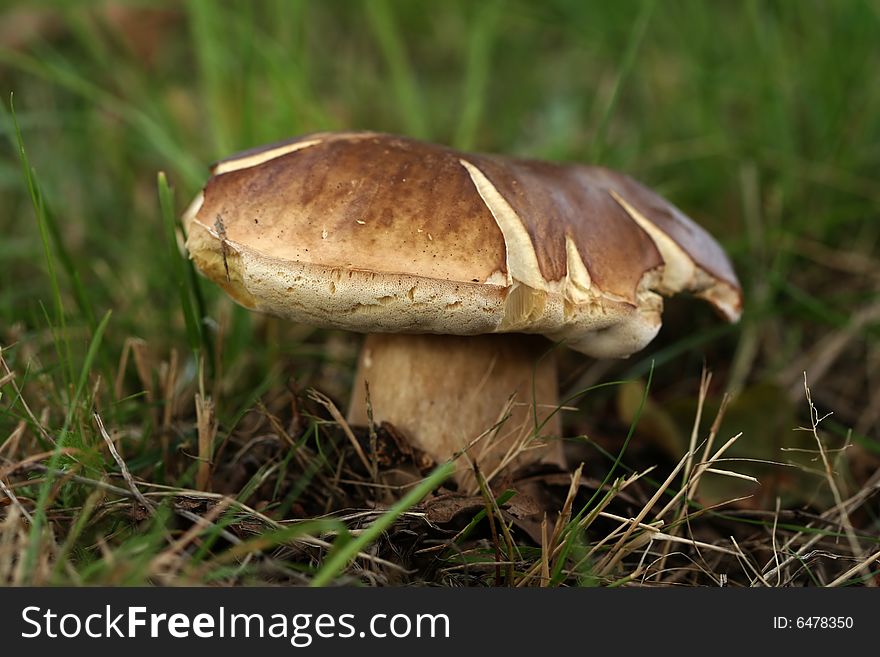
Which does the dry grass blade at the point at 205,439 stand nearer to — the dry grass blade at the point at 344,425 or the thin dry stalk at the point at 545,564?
the dry grass blade at the point at 344,425

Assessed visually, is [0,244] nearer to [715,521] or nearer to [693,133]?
[715,521]

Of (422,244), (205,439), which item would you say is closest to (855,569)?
(422,244)

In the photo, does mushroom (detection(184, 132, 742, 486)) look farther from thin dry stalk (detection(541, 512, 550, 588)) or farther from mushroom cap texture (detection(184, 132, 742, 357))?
thin dry stalk (detection(541, 512, 550, 588))

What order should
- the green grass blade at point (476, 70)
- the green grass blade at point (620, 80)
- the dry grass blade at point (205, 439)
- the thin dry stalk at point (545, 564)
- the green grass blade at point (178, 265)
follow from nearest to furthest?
the thin dry stalk at point (545, 564) → the dry grass blade at point (205, 439) → the green grass blade at point (178, 265) → the green grass blade at point (620, 80) → the green grass blade at point (476, 70)

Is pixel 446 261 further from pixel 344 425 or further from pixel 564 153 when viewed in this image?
pixel 564 153

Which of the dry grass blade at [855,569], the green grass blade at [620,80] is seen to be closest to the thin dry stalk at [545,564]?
the dry grass blade at [855,569]

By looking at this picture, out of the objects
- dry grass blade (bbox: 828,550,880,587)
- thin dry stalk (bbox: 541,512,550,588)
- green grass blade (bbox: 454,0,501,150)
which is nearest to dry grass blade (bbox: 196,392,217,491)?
thin dry stalk (bbox: 541,512,550,588)

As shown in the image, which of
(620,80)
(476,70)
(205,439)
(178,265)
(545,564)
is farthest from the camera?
(476,70)
